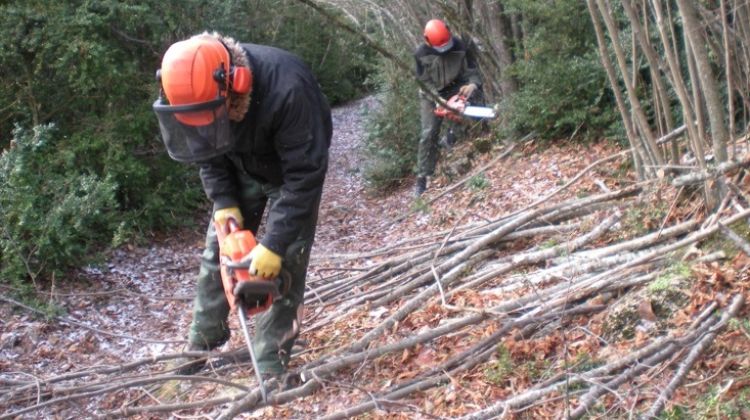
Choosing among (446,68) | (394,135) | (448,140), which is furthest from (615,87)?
(394,135)

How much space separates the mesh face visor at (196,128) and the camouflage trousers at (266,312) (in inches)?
27.2

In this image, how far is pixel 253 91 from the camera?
3.97m

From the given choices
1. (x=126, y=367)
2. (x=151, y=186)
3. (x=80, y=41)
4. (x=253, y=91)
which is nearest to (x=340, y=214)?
(x=151, y=186)

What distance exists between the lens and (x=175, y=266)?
8906 millimetres

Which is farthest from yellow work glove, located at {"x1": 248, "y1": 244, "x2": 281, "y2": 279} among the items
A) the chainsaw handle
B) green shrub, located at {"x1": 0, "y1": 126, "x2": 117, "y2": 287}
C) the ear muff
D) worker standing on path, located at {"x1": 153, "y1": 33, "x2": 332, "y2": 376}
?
green shrub, located at {"x1": 0, "y1": 126, "x2": 117, "y2": 287}

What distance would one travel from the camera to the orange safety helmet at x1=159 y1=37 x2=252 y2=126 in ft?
11.9

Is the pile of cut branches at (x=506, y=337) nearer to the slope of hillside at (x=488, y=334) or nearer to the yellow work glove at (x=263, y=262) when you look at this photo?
the slope of hillside at (x=488, y=334)

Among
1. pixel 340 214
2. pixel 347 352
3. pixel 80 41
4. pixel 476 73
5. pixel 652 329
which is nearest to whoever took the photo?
pixel 652 329

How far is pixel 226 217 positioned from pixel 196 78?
1.00 m

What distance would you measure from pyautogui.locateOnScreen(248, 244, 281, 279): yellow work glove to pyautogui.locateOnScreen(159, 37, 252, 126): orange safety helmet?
692 millimetres

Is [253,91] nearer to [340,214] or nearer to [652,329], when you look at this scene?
[652,329]

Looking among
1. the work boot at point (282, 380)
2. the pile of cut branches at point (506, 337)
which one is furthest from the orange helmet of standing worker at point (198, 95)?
the work boot at point (282, 380)

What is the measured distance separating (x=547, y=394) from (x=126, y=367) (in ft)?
8.60

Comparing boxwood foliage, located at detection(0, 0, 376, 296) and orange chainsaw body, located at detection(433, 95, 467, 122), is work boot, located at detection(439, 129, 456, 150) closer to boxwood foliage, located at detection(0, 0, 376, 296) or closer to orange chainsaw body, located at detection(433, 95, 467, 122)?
orange chainsaw body, located at detection(433, 95, 467, 122)
